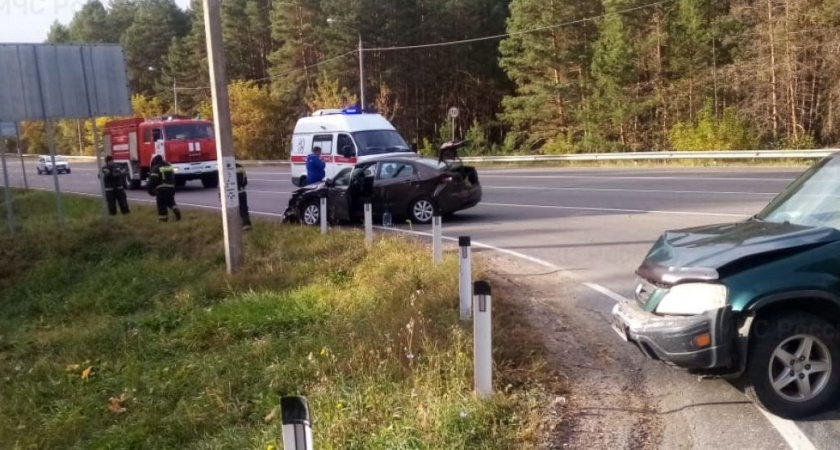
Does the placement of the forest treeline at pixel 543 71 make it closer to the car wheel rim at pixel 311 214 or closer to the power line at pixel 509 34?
the power line at pixel 509 34

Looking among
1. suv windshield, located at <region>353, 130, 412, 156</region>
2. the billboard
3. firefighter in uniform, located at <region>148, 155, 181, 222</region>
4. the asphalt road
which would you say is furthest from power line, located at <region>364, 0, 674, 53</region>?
firefighter in uniform, located at <region>148, 155, 181, 222</region>

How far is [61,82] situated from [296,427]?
57.5 ft

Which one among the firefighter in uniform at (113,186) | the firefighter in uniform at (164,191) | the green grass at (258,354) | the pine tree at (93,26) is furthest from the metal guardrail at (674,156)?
the pine tree at (93,26)

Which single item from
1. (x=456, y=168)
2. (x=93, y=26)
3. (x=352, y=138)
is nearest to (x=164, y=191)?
(x=352, y=138)

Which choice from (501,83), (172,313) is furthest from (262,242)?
(501,83)

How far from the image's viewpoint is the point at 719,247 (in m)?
4.94

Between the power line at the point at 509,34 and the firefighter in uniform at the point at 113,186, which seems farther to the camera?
the power line at the point at 509,34

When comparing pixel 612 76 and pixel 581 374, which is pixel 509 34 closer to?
pixel 612 76

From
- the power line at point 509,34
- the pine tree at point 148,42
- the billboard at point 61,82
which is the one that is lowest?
the billboard at point 61,82

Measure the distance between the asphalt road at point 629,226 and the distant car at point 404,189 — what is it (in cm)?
61

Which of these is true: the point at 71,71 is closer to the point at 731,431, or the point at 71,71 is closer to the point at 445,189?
the point at 445,189

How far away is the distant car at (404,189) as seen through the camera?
14.9 meters

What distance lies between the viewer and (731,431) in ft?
15.1

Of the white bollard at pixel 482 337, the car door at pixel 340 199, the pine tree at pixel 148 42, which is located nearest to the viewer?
the white bollard at pixel 482 337
